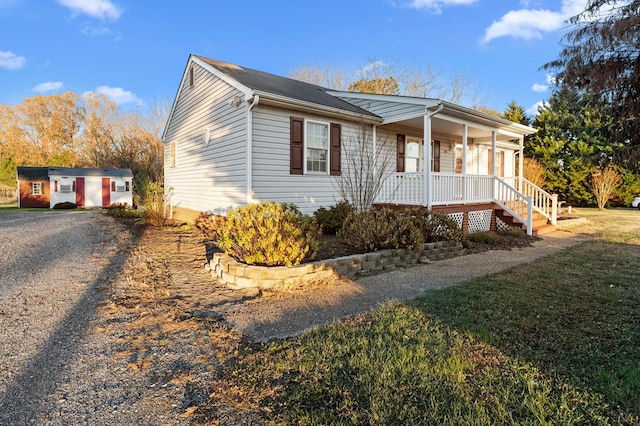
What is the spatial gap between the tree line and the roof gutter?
27.1 metres

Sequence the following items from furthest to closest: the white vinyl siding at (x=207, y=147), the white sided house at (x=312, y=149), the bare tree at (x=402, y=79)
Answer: the bare tree at (x=402, y=79), the white vinyl siding at (x=207, y=147), the white sided house at (x=312, y=149)

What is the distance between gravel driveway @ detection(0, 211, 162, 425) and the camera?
8.09 ft

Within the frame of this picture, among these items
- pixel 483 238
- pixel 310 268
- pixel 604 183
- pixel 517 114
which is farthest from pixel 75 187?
pixel 604 183

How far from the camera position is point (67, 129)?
38.2m

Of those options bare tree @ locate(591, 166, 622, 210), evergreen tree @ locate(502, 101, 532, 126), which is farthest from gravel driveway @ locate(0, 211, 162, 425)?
evergreen tree @ locate(502, 101, 532, 126)

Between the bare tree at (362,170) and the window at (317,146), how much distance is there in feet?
2.10

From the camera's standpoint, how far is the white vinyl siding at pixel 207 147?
369 inches

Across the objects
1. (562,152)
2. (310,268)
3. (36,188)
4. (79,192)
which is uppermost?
(562,152)

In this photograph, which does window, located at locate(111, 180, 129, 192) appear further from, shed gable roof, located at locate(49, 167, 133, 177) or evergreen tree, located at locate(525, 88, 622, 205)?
evergreen tree, located at locate(525, 88, 622, 205)

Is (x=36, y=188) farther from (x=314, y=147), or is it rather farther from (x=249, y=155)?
(x=314, y=147)

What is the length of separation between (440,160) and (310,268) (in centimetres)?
1001

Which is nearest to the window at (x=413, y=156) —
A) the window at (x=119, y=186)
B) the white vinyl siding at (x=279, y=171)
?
the white vinyl siding at (x=279, y=171)

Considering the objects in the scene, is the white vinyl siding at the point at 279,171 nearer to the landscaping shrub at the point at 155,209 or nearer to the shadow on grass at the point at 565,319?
the landscaping shrub at the point at 155,209

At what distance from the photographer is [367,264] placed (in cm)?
661
